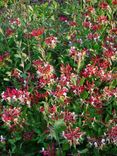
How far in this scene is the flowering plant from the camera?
149 inches

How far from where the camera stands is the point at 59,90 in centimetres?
401

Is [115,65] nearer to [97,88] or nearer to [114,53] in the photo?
[114,53]

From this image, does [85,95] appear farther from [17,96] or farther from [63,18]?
[63,18]

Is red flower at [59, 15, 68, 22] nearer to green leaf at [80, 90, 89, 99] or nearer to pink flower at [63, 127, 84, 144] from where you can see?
green leaf at [80, 90, 89, 99]

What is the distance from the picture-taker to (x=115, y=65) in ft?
15.8

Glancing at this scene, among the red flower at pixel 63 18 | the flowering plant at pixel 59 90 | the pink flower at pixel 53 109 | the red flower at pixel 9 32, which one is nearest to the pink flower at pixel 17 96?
the flowering plant at pixel 59 90

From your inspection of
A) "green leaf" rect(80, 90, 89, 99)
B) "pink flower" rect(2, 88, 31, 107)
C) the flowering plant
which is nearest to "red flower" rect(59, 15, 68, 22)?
the flowering plant

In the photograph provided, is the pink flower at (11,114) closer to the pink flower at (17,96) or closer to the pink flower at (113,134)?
the pink flower at (17,96)

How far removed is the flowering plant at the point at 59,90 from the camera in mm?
3785

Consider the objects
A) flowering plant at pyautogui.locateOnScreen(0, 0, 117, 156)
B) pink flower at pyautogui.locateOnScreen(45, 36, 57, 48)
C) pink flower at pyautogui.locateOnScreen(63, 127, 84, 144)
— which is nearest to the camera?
pink flower at pyautogui.locateOnScreen(63, 127, 84, 144)

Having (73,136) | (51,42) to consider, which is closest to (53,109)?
(73,136)

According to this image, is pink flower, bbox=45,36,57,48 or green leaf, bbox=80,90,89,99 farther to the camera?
pink flower, bbox=45,36,57,48

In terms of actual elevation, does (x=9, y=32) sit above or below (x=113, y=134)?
above

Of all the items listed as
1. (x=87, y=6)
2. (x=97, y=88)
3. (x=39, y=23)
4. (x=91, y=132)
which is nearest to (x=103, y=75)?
(x=97, y=88)
